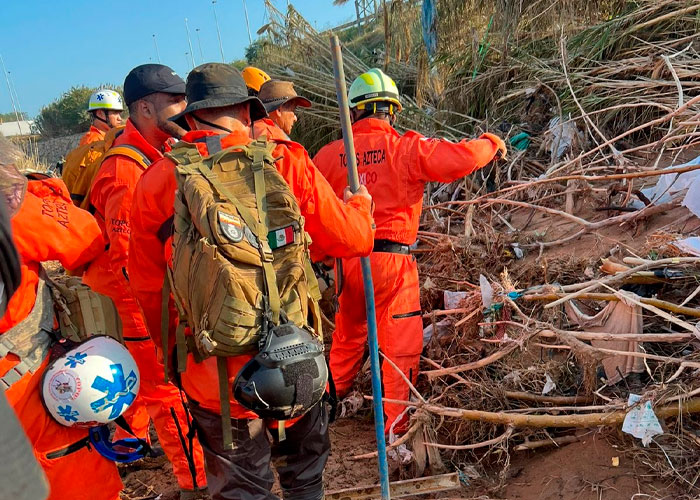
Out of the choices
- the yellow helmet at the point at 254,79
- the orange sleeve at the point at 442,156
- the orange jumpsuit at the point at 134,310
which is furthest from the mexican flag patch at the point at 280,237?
the yellow helmet at the point at 254,79

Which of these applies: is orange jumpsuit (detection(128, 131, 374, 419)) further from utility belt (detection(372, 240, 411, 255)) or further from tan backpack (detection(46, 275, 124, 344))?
→ utility belt (detection(372, 240, 411, 255))

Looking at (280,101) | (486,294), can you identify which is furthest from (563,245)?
(280,101)

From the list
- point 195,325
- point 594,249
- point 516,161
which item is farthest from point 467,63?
point 195,325

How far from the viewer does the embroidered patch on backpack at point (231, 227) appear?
1852mm

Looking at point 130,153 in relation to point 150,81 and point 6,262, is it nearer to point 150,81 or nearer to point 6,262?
point 150,81

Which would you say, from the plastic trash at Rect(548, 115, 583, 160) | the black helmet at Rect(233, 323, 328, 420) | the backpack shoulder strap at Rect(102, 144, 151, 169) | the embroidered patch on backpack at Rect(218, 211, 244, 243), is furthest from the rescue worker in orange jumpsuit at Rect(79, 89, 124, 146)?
the black helmet at Rect(233, 323, 328, 420)

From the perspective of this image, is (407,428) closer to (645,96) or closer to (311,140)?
(645,96)

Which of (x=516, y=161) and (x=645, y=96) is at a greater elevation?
(x=645, y=96)

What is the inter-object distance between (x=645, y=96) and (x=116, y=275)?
15.0ft

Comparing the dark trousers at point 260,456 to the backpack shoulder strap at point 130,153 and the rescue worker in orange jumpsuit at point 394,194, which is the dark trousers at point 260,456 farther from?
the backpack shoulder strap at point 130,153

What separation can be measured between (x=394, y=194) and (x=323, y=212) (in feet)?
4.73

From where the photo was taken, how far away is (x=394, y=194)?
3617mm

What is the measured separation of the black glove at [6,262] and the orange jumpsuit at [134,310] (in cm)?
206

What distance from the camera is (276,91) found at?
4.54 meters
